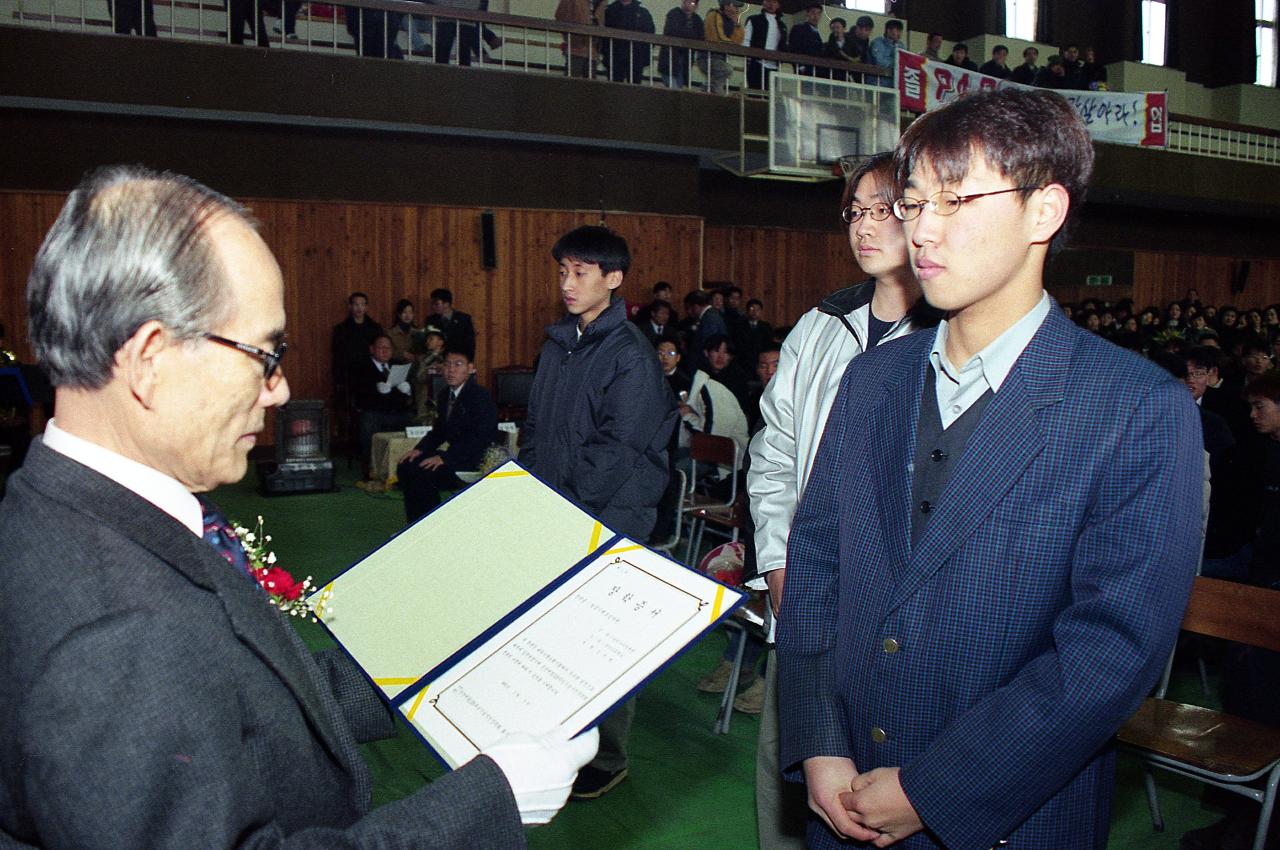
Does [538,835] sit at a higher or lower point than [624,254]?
lower

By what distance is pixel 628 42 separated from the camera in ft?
35.8

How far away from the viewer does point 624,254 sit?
125 inches

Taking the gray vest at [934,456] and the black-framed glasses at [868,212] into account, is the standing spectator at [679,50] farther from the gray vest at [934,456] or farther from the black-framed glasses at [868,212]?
the gray vest at [934,456]

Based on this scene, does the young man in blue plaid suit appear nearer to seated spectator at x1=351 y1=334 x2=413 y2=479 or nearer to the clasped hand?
the clasped hand

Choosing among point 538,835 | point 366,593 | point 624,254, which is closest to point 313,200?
point 624,254

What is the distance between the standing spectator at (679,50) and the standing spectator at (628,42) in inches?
9.0

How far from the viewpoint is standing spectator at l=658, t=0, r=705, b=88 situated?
11.1 m

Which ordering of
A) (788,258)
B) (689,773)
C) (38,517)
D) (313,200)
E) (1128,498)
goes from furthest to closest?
1. (788,258)
2. (313,200)
3. (689,773)
4. (1128,498)
5. (38,517)

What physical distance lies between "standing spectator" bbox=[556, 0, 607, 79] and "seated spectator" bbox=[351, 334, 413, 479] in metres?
3.55

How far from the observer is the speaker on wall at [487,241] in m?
11.0

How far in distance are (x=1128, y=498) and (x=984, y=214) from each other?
407 millimetres

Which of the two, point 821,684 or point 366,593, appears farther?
point 366,593

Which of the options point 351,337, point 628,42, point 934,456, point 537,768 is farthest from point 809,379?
point 628,42

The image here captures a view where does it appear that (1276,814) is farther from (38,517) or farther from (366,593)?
(38,517)
